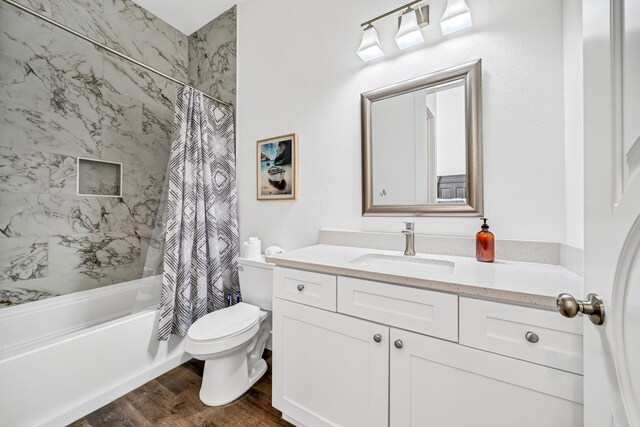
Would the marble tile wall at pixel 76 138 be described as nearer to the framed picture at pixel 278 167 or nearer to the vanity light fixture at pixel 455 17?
the framed picture at pixel 278 167

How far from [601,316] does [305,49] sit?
206 centimetres

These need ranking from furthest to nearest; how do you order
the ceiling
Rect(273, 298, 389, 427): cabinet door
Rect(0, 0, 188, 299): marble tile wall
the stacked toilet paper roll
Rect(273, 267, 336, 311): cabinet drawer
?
the ceiling, the stacked toilet paper roll, Rect(0, 0, 188, 299): marble tile wall, Rect(273, 267, 336, 311): cabinet drawer, Rect(273, 298, 389, 427): cabinet door

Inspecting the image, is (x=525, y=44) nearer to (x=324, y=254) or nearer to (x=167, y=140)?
(x=324, y=254)

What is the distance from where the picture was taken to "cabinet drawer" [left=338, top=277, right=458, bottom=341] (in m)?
0.88

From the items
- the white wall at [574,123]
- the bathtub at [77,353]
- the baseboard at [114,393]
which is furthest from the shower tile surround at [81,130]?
the white wall at [574,123]

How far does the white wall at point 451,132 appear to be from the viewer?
133 cm

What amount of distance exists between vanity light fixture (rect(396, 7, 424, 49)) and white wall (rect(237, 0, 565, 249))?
6cm

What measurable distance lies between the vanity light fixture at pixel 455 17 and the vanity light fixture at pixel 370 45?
348mm

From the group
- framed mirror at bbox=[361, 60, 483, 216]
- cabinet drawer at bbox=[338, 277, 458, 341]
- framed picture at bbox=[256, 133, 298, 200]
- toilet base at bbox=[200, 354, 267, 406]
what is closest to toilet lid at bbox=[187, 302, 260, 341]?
toilet base at bbox=[200, 354, 267, 406]

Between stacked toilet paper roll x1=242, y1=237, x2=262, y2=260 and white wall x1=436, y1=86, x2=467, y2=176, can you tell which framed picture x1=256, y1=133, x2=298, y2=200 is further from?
white wall x1=436, y1=86, x2=467, y2=176

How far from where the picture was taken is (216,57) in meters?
2.45

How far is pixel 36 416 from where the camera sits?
1.24 m

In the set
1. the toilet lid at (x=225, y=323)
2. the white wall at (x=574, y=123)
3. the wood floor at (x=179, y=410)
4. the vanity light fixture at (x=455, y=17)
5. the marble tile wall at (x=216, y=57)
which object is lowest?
the wood floor at (x=179, y=410)

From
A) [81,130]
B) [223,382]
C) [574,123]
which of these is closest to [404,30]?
[574,123]
